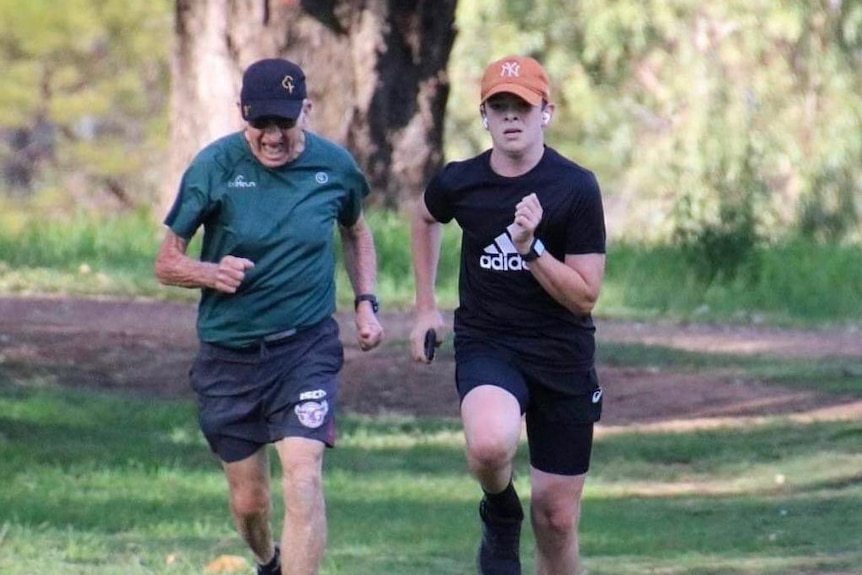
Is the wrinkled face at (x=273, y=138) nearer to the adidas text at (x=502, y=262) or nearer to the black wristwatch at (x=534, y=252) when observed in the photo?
the adidas text at (x=502, y=262)

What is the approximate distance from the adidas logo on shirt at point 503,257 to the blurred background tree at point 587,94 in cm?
1345

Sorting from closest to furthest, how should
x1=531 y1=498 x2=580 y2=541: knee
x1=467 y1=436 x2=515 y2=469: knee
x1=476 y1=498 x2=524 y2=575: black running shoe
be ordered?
x1=467 y1=436 x2=515 y2=469: knee < x1=531 y1=498 x2=580 y2=541: knee < x1=476 y1=498 x2=524 y2=575: black running shoe

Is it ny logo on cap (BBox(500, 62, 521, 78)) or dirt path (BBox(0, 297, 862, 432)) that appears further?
dirt path (BBox(0, 297, 862, 432))

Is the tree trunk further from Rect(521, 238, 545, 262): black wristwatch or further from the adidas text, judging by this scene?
Rect(521, 238, 545, 262): black wristwatch

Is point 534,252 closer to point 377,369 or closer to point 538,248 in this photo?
point 538,248

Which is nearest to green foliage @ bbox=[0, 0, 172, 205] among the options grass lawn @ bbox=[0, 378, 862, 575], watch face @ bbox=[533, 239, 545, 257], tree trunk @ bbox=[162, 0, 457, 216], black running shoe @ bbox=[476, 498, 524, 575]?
tree trunk @ bbox=[162, 0, 457, 216]

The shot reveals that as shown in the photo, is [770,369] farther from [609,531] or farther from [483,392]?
[483,392]

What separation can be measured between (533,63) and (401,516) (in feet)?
13.1

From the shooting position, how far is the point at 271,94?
6.83 metres

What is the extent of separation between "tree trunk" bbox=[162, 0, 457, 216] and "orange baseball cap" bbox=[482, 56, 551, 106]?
13.3 m

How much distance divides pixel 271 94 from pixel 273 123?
0.13 meters

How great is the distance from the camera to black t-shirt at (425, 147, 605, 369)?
22.2 ft

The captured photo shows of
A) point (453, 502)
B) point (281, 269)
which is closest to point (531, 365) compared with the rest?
point (281, 269)

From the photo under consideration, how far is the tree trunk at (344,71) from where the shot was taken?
66.6 feet
